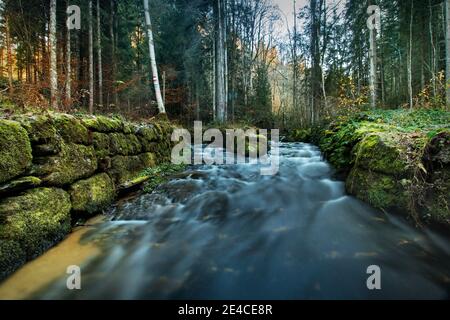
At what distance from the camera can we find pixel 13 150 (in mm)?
2848

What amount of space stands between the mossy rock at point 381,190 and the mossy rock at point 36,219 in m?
4.93

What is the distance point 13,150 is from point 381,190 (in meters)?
5.30

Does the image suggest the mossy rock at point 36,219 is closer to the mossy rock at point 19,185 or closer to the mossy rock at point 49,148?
the mossy rock at point 19,185

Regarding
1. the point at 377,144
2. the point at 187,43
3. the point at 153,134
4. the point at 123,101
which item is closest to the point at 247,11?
the point at 187,43

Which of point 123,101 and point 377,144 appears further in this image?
point 123,101

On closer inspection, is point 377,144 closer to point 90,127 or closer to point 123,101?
point 90,127

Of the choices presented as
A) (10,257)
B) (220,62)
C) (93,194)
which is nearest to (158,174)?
(93,194)

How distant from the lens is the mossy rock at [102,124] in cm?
464

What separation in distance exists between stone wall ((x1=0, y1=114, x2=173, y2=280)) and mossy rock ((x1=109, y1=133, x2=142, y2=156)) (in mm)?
33

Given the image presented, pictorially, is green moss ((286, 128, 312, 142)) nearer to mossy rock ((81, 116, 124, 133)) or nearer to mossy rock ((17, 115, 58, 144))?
mossy rock ((81, 116, 124, 133))

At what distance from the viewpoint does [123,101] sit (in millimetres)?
15992

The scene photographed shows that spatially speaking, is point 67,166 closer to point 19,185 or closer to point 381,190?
point 19,185

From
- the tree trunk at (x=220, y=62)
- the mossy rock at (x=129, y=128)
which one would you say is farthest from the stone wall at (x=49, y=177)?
the tree trunk at (x=220, y=62)
